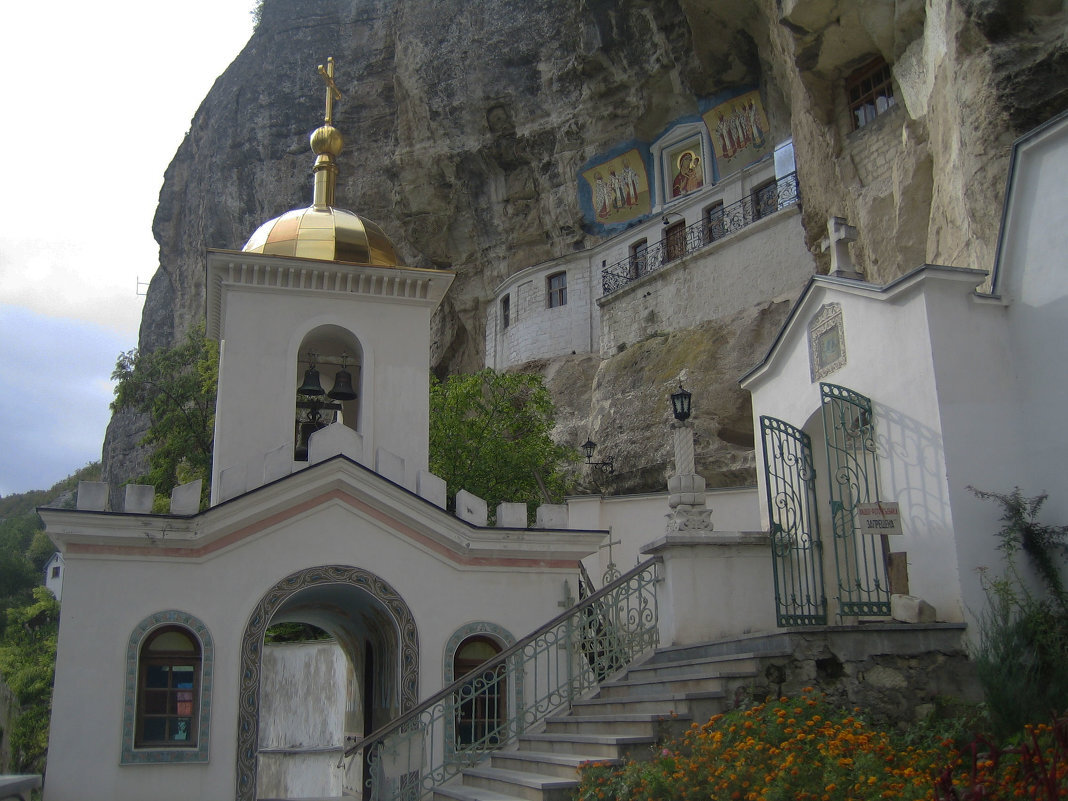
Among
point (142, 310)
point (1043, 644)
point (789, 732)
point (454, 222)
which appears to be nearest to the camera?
point (789, 732)

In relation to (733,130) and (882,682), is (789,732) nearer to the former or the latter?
(882,682)

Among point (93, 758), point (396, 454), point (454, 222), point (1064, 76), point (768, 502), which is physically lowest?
point (93, 758)

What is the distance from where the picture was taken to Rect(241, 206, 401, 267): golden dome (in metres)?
13.2

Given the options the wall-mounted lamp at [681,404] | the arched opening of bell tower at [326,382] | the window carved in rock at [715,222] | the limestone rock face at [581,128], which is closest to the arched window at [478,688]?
the arched opening of bell tower at [326,382]

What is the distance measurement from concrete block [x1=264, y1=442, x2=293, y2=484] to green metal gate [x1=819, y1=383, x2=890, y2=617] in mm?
5871

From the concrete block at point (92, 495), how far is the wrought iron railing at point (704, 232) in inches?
852

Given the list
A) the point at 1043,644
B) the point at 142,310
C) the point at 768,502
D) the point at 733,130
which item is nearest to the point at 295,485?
the point at 768,502

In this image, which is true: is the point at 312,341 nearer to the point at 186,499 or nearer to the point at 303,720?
the point at 186,499

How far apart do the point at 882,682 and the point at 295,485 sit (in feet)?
20.6

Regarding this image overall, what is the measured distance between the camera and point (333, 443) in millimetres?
11211

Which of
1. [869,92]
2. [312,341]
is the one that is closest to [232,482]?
[312,341]

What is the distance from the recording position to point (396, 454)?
12.5 meters

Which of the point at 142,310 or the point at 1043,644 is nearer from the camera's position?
the point at 1043,644

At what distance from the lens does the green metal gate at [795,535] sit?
31.0 ft
